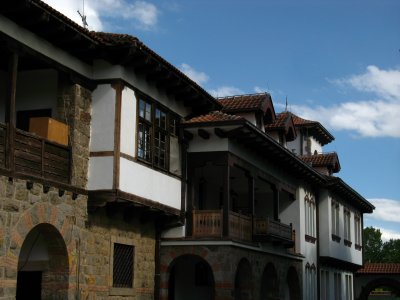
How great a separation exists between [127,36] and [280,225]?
10706 mm

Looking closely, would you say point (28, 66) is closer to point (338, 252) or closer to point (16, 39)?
point (16, 39)

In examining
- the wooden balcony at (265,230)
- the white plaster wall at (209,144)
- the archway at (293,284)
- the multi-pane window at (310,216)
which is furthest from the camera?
the multi-pane window at (310,216)

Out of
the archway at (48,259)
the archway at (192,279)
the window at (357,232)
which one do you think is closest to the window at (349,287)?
the window at (357,232)

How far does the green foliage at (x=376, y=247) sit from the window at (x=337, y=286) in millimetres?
68296

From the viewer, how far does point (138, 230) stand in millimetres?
20641

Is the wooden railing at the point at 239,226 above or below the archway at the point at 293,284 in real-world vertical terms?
above

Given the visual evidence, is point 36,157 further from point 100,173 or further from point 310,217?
point 310,217

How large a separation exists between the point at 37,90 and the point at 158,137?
160 inches

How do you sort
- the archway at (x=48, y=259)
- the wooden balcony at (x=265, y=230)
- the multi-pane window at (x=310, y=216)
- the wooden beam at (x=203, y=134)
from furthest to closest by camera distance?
the multi-pane window at (x=310, y=216), the wooden balcony at (x=265, y=230), the wooden beam at (x=203, y=134), the archway at (x=48, y=259)

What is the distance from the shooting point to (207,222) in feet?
72.7

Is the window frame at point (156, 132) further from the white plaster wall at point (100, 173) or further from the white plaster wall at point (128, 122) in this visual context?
the white plaster wall at point (100, 173)

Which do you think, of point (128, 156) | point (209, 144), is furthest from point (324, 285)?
point (128, 156)

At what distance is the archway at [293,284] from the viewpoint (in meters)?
29.7

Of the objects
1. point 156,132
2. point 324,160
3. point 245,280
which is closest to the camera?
point 156,132
